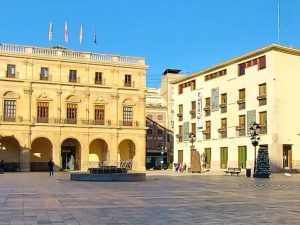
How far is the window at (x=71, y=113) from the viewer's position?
185ft

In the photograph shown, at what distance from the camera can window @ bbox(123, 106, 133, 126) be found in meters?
59.3

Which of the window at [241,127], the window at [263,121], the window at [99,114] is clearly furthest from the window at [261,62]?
the window at [99,114]

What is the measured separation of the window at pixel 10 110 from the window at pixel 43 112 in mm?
2827

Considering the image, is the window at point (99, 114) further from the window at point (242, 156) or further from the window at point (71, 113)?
the window at point (242, 156)

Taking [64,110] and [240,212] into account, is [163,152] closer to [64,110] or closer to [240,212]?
[64,110]

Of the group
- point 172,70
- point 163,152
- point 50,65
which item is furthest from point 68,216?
point 172,70

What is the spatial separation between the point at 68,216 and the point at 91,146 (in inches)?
1947

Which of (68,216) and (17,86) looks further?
(17,86)

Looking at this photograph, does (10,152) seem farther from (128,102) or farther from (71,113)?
(128,102)

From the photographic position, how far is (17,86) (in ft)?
177

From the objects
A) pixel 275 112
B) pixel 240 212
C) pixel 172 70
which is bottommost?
pixel 240 212

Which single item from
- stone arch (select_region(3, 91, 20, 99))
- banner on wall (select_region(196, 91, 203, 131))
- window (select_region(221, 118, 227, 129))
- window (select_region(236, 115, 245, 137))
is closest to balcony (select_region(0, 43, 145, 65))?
stone arch (select_region(3, 91, 20, 99))

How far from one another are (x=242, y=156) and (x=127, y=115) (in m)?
17.0

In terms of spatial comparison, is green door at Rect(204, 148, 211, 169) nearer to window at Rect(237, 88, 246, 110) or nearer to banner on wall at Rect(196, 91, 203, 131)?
banner on wall at Rect(196, 91, 203, 131)
